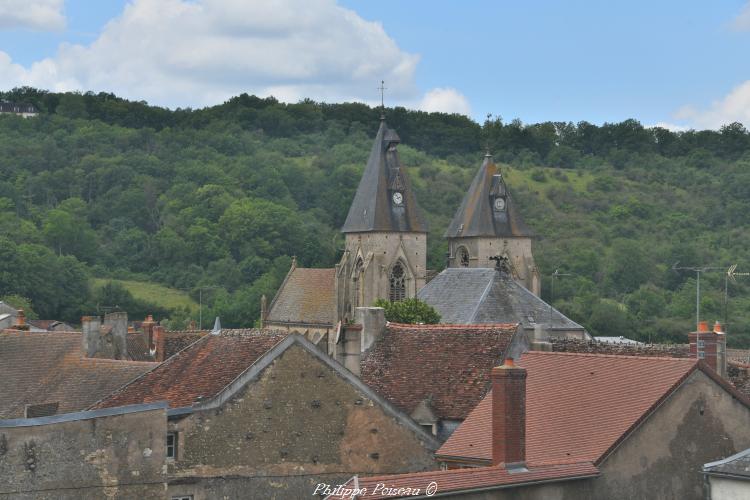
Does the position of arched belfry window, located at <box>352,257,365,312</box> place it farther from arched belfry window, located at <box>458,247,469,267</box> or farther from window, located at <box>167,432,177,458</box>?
window, located at <box>167,432,177,458</box>

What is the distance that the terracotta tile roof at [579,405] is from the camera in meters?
20.8

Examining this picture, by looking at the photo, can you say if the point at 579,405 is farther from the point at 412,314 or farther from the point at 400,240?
the point at 400,240

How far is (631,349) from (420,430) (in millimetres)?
13333

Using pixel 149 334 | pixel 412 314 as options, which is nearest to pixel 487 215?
pixel 412 314

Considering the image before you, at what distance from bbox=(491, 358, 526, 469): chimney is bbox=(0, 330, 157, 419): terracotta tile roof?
934cm

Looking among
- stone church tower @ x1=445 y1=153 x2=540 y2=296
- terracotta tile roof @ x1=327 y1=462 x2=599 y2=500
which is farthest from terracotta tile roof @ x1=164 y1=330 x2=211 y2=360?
stone church tower @ x1=445 y1=153 x2=540 y2=296

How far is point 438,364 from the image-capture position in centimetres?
2752

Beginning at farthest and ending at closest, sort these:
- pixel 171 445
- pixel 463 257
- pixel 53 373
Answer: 1. pixel 463 257
2. pixel 53 373
3. pixel 171 445

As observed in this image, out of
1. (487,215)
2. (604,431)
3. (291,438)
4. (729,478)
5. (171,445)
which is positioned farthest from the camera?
(487,215)

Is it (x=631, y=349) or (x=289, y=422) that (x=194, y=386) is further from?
(x=631, y=349)

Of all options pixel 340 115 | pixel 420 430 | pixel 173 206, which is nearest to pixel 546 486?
pixel 420 430

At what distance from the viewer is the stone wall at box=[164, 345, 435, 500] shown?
21703 millimetres

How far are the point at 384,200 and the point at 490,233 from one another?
595 cm

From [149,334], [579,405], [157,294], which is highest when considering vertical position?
[157,294]
